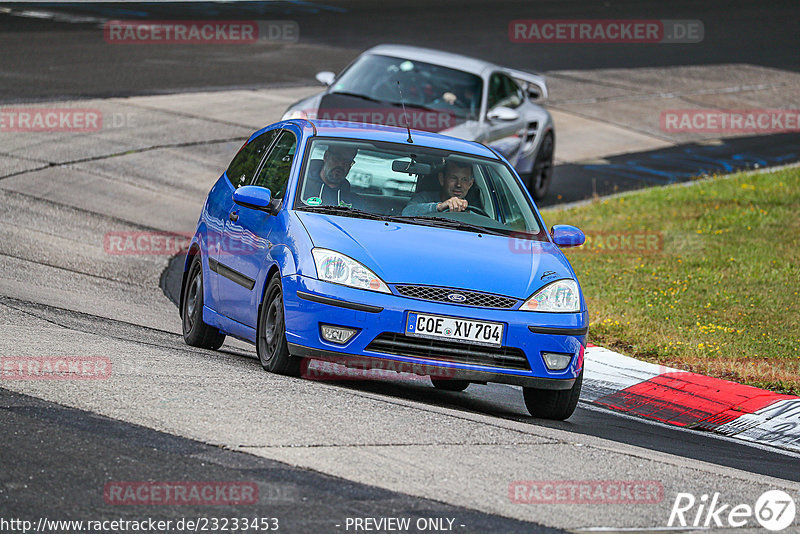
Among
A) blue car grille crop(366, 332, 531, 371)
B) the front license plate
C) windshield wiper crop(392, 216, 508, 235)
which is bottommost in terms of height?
blue car grille crop(366, 332, 531, 371)

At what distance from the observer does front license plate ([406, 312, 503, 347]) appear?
7.34m

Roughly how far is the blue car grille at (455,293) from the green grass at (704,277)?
10.5 ft

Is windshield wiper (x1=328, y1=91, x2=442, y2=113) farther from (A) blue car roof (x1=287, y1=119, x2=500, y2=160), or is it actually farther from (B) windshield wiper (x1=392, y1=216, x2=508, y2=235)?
(B) windshield wiper (x1=392, y1=216, x2=508, y2=235)

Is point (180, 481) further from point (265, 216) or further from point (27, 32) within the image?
point (27, 32)

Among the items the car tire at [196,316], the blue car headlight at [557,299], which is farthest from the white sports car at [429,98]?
the blue car headlight at [557,299]

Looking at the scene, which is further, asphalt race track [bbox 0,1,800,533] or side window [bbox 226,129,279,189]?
side window [bbox 226,129,279,189]

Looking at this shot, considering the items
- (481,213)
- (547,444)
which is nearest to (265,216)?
(481,213)

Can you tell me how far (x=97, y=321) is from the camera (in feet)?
31.3

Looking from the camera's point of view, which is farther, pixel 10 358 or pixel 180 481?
pixel 10 358

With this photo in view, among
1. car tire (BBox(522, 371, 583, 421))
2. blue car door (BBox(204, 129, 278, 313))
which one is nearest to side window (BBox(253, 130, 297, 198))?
A: blue car door (BBox(204, 129, 278, 313))

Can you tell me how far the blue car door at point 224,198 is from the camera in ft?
29.3

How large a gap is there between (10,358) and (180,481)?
7.20 ft

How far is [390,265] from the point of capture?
748 cm

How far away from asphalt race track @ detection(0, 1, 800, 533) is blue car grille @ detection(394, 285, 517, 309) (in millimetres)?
613
